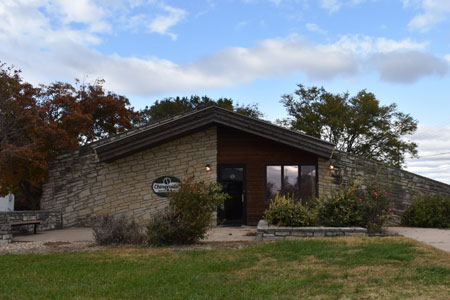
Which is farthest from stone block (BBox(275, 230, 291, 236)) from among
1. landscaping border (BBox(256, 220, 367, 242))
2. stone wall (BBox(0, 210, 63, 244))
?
stone wall (BBox(0, 210, 63, 244))

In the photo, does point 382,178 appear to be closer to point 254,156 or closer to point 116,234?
point 254,156

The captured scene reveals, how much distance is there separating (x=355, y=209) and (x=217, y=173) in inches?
232

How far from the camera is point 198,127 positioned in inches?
591

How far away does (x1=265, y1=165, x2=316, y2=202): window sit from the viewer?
596 inches

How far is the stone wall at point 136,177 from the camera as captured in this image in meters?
15.3

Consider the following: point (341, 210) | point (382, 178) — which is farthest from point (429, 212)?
point (341, 210)

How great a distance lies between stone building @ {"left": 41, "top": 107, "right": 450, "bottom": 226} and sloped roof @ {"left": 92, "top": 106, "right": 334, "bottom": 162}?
54 mm

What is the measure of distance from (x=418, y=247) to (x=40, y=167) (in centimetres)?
1311

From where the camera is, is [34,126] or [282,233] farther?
[34,126]

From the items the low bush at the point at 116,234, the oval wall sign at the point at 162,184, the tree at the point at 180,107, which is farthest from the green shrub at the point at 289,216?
the tree at the point at 180,107

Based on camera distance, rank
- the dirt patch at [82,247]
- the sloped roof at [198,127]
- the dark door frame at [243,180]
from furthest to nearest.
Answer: the dark door frame at [243,180]
the sloped roof at [198,127]
the dirt patch at [82,247]

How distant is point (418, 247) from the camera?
27.3 ft

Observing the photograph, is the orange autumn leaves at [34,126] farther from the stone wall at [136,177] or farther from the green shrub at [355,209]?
the green shrub at [355,209]

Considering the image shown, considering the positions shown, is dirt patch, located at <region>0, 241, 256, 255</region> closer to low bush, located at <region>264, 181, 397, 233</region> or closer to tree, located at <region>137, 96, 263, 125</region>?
low bush, located at <region>264, 181, 397, 233</region>
